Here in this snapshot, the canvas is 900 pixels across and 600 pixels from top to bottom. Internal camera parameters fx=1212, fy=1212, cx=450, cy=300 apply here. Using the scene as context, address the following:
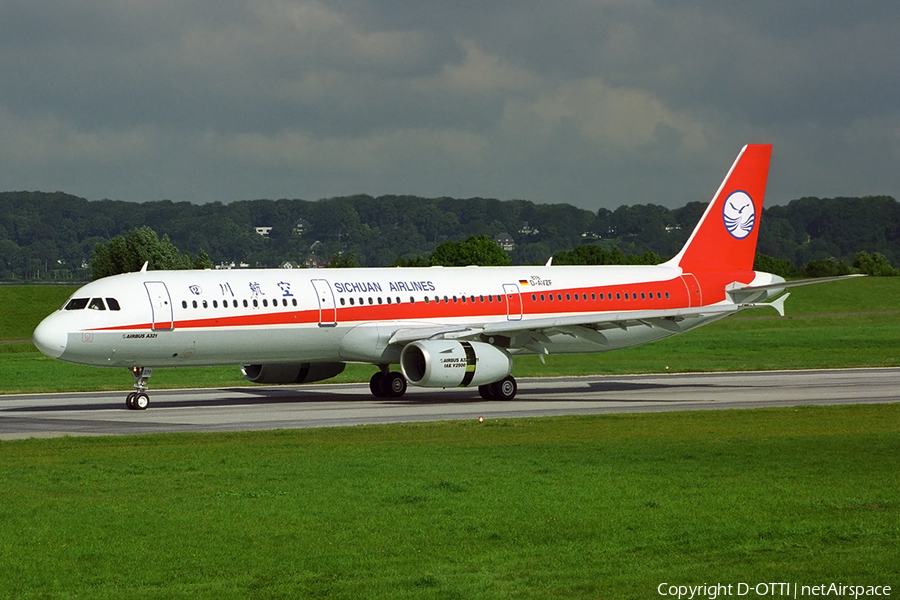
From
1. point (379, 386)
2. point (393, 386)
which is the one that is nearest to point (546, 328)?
point (393, 386)

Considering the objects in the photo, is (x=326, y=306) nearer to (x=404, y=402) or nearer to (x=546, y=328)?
(x=404, y=402)

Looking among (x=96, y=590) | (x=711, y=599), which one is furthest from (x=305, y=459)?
(x=711, y=599)

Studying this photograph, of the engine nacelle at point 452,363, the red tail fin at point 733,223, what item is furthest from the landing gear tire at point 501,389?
the red tail fin at point 733,223

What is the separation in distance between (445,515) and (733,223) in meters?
32.5

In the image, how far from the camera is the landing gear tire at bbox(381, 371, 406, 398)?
4022cm

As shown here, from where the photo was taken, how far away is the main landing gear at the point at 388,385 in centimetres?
4022

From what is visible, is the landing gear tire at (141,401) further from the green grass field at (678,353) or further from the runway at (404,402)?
the green grass field at (678,353)

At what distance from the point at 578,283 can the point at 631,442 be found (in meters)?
18.5

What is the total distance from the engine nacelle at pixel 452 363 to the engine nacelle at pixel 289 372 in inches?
179

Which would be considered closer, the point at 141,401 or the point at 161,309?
the point at 161,309

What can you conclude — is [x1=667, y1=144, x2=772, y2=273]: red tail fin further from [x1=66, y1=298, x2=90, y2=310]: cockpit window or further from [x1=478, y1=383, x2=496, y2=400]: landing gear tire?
[x1=66, y1=298, x2=90, y2=310]: cockpit window

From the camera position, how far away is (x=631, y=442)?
25109 millimetres

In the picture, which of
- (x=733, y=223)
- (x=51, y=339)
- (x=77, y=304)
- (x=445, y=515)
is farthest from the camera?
(x=733, y=223)

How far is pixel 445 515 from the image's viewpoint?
1680cm
